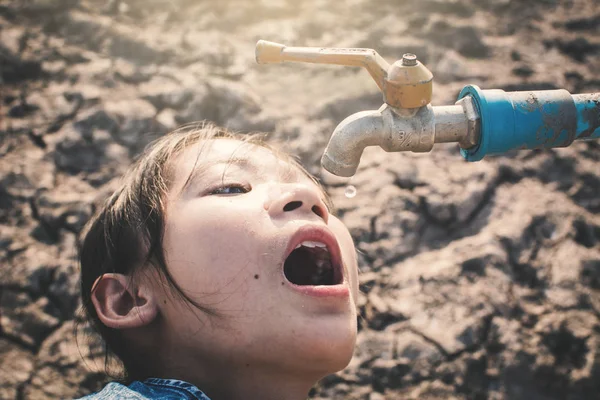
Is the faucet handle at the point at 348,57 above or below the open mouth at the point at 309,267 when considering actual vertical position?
above

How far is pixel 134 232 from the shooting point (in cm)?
184

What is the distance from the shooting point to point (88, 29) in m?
3.11

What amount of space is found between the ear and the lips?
41cm

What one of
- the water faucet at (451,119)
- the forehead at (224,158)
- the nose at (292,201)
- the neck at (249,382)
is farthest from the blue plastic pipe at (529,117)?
the neck at (249,382)

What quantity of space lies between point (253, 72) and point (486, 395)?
70.0 inches

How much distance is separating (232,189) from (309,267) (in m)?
0.36

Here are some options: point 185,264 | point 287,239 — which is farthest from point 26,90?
point 287,239

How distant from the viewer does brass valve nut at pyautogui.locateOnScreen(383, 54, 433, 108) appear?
1591 millimetres

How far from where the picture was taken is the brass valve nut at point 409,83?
5.22 feet

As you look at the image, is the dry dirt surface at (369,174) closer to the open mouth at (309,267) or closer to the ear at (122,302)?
the open mouth at (309,267)

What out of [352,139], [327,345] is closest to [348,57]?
[352,139]

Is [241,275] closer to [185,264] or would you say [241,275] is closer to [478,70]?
[185,264]

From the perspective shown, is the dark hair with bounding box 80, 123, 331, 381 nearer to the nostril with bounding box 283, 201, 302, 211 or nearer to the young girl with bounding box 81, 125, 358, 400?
the young girl with bounding box 81, 125, 358, 400

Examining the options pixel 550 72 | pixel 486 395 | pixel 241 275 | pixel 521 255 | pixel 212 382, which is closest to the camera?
pixel 241 275
